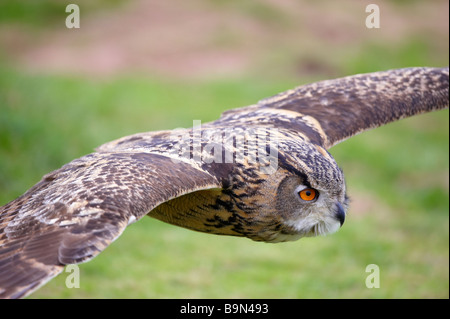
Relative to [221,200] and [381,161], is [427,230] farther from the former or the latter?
[221,200]

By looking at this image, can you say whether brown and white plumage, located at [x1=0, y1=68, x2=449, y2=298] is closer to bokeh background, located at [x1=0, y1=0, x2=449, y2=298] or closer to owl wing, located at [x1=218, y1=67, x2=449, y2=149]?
owl wing, located at [x1=218, y1=67, x2=449, y2=149]

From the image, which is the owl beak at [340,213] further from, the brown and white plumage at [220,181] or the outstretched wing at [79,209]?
the outstretched wing at [79,209]

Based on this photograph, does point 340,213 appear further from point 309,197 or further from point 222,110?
point 222,110

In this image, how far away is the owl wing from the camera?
247 inches

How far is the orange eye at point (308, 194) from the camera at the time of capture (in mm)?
5363

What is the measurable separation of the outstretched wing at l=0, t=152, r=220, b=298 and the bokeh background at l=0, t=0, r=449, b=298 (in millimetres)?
3115

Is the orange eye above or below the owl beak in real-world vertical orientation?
above

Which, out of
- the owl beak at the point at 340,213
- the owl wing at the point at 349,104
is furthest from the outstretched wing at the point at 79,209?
the owl wing at the point at 349,104

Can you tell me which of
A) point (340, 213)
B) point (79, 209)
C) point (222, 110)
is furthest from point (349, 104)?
point (222, 110)

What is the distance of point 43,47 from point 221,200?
1454cm

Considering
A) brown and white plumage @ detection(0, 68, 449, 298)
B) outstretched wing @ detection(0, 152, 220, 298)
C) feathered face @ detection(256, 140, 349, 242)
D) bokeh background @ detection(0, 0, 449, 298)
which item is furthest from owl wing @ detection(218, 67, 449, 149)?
bokeh background @ detection(0, 0, 449, 298)

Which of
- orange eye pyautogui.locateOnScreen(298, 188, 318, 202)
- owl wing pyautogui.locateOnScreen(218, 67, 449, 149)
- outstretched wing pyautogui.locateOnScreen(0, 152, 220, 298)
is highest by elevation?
owl wing pyautogui.locateOnScreen(218, 67, 449, 149)

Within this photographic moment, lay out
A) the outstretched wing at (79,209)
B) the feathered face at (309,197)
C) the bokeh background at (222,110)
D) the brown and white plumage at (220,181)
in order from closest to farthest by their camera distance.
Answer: the outstretched wing at (79,209) < the brown and white plumage at (220,181) < the feathered face at (309,197) < the bokeh background at (222,110)

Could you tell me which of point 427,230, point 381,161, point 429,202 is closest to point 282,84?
point 381,161
